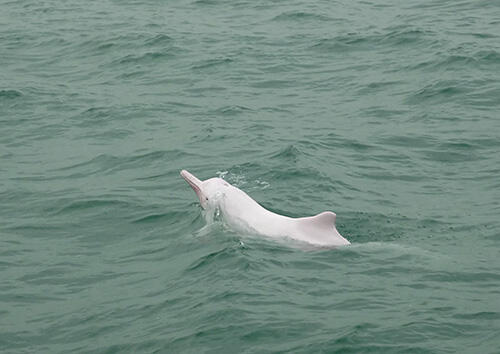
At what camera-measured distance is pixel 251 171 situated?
66.3 ft

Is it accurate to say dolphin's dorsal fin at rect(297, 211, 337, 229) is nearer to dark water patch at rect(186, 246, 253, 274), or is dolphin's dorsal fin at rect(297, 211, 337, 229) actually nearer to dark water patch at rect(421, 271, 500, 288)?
dark water patch at rect(186, 246, 253, 274)

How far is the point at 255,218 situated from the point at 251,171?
3484 mm

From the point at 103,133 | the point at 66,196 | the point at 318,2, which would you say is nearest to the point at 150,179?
the point at 66,196

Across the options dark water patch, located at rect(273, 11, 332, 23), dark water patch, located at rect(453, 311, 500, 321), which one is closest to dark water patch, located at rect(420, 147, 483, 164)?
dark water patch, located at rect(453, 311, 500, 321)

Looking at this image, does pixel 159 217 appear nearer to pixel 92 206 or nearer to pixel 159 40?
pixel 92 206

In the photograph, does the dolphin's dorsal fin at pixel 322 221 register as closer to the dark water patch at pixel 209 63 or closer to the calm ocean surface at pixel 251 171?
the calm ocean surface at pixel 251 171

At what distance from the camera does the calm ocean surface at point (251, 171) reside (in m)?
13.9

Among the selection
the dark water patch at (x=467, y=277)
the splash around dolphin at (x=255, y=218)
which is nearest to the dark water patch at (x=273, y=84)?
the splash around dolphin at (x=255, y=218)

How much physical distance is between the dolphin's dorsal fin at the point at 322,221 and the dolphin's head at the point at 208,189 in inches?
85.5

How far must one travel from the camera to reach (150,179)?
2025 cm

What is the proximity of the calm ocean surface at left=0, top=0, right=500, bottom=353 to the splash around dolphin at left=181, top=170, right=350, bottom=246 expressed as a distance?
0.22 meters

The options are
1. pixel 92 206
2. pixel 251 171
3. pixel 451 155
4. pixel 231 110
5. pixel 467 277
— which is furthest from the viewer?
pixel 231 110

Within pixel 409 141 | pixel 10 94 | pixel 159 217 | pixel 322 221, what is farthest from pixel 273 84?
pixel 322 221

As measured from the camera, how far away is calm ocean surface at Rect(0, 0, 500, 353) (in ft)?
45.7
